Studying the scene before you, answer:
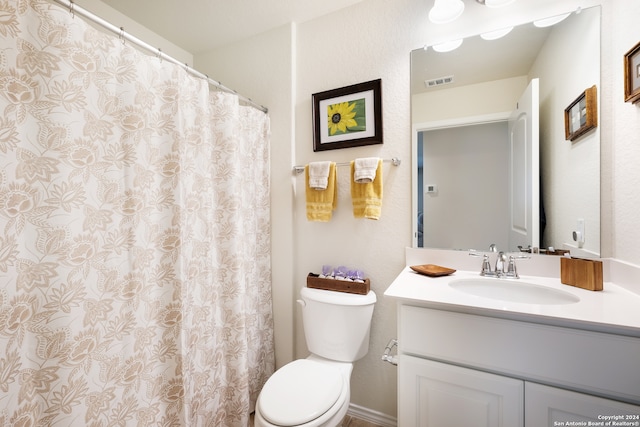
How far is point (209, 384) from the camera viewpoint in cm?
128

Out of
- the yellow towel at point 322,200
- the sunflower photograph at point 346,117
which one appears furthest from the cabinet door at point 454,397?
the sunflower photograph at point 346,117

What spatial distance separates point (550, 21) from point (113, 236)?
2056 millimetres

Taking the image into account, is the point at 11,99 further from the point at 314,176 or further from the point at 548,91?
the point at 548,91

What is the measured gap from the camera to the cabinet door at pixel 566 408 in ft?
2.43

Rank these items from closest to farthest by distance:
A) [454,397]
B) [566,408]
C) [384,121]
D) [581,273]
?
[566,408] < [454,397] < [581,273] < [384,121]

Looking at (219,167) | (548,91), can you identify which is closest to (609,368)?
(548,91)

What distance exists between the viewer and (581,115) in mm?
1139

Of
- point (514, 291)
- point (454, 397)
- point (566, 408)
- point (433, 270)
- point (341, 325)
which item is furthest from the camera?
point (341, 325)

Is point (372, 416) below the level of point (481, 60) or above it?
below

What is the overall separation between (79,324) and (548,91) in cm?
206

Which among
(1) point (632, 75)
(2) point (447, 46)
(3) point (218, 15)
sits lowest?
(1) point (632, 75)

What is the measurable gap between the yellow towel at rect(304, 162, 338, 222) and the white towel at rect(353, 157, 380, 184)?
0.16m

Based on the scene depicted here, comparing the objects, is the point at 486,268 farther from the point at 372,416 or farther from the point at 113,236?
the point at 113,236

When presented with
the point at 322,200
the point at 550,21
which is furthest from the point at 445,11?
the point at 322,200
